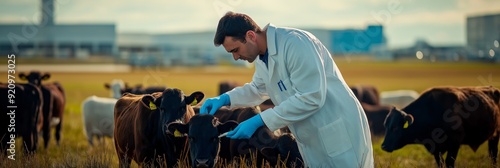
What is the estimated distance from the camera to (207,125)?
774cm

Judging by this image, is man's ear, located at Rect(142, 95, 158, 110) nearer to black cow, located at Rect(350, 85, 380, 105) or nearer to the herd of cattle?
the herd of cattle

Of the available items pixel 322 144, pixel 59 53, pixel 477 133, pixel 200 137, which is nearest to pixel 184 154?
pixel 200 137

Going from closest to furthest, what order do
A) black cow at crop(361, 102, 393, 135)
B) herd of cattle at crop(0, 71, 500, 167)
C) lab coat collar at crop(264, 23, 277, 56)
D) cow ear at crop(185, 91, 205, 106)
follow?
lab coat collar at crop(264, 23, 277, 56) → herd of cattle at crop(0, 71, 500, 167) → cow ear at crop(185, 91, 205, 106) → black cow at crop(361, 102, 393, 135)

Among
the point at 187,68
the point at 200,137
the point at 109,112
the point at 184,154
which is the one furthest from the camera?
the point at 187,68

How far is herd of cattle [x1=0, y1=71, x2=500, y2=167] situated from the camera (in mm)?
8500

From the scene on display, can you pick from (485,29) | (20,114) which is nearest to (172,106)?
(20,114)

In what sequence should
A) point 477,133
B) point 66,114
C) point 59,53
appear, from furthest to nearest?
point 59,53
point 66,114
point 477,133

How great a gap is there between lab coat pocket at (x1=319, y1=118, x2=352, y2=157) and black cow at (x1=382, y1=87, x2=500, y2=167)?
5266 millimetres

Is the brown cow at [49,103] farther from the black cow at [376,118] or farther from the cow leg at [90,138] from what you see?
the black cow at [376,118]

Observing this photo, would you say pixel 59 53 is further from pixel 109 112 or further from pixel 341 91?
pixel 341 91

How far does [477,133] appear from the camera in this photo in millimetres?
12523

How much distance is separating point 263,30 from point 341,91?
0.93 meters

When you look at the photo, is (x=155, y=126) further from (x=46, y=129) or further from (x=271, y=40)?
A: (x=46, y=129)

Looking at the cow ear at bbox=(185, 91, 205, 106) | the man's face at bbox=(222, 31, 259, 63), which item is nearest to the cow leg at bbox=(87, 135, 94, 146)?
the cow ear at bbox=(185, 91, 205, 106)
